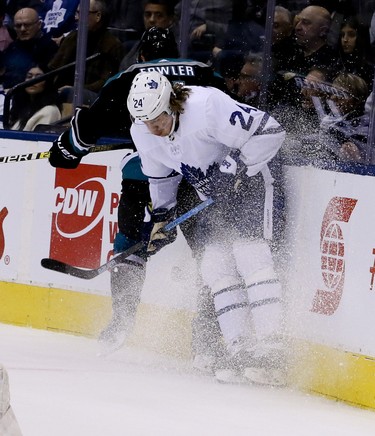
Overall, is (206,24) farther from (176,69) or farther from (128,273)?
(128,273)

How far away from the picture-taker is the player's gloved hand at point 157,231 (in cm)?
519

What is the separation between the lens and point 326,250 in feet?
15.4

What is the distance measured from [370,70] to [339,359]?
3.87ft

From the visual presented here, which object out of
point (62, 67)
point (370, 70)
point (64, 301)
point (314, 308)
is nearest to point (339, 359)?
point (314, 308)

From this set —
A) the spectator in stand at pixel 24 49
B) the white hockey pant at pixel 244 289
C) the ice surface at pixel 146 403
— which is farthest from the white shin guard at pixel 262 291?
the spectator in stand at pixel 24 49

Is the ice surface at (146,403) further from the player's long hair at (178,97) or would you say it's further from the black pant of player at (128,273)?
the player's long hair at (178,97)

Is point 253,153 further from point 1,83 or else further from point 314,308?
point 1,83

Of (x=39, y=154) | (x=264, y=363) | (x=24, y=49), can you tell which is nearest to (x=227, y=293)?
(x=264, y=363)

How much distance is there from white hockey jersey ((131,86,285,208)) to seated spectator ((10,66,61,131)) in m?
1.38

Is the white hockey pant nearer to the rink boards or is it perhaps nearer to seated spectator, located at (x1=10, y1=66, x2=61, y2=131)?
the rink boards

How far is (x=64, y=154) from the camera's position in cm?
533

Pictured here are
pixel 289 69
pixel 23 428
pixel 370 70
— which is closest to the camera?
pixel 23 428

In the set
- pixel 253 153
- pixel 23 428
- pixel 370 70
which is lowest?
pixel 23 428

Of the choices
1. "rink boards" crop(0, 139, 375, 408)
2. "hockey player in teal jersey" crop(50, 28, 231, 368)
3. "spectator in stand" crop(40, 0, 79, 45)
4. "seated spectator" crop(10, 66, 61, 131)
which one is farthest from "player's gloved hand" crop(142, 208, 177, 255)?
"spectator in stand" crop(40, 0, 79, 45)
